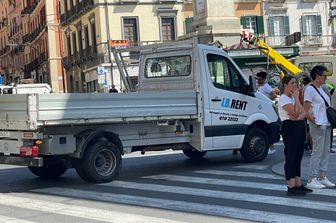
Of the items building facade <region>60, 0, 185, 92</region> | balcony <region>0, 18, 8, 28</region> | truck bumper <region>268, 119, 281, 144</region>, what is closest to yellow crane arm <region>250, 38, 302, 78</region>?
truck bumper <region>268, 119, 281, 144</region>

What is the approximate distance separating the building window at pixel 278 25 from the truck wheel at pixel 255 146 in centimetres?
3609

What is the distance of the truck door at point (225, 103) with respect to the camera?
11.3m

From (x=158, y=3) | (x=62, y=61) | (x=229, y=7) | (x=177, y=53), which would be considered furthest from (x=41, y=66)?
(x=177, y=53)

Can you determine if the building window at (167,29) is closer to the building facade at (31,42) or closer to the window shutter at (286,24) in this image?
the window shutter at (286,24)

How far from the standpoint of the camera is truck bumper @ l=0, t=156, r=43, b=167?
9461 mm

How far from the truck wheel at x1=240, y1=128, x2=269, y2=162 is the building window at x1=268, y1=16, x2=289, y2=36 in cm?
3609

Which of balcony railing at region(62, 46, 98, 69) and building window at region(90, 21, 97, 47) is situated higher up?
building window at region(90, 21, 97, 47)

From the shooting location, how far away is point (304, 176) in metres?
9.95

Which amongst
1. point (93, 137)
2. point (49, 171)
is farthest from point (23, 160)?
point (49, 171)

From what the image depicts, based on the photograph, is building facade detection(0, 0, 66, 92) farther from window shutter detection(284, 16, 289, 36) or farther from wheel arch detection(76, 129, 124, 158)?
wheel arch detection(76, 129, 124, 158)

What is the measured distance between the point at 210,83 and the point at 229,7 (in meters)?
14.8

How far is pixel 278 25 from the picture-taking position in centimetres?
4753

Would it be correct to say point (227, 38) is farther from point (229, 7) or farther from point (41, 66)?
point (41, 66)

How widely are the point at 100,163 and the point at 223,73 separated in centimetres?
306
